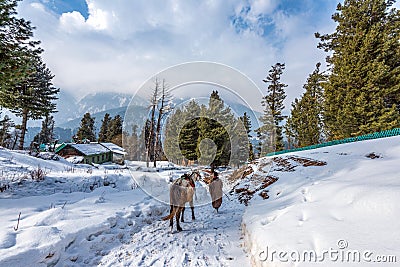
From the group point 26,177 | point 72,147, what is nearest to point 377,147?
point 26,177

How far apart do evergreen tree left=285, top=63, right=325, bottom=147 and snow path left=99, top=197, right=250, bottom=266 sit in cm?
2408

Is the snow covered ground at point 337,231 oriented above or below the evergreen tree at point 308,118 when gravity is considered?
below

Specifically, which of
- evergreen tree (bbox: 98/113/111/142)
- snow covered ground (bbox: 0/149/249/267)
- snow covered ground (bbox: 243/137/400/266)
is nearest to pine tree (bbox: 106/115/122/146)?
evergreen tree (bbox: 98/113/111/142)

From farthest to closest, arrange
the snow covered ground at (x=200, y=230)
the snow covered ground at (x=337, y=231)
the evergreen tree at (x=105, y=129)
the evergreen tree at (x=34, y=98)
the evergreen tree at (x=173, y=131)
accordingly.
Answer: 1. the evergreen tree at (x=105, y=129)
2. the evergreen tree at (x=34, y=98)
3. the evergreen tree at (x=173, y=131)
4. the snow covered ground at (x=200, y=230)
5. the snow covered ground at (x=337, y=231)

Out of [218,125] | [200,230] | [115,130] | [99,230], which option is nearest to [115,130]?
[115,130]

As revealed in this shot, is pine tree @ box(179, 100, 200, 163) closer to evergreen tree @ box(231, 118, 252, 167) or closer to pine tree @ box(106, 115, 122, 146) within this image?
evergreen tree @ box(231, 118, 252, 167)

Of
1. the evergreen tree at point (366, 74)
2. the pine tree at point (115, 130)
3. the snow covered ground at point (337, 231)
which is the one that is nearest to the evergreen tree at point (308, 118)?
the evergreen tree at point (366, 74)

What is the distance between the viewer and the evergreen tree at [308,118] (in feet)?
80.9

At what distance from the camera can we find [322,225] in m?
2.61

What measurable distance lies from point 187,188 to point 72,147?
101 ft

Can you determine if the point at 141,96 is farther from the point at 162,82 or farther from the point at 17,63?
the point at 17,63

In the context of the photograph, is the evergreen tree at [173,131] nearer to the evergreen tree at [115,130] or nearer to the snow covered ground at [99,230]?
the snow covered ground at [99,230]

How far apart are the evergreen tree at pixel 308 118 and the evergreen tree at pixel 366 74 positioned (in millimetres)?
8119

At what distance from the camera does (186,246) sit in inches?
142
